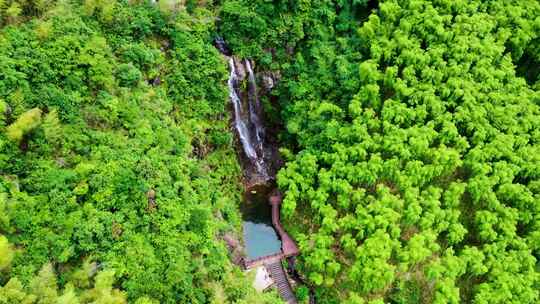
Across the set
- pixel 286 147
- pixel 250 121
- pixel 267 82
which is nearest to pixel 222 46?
pixel 267 82

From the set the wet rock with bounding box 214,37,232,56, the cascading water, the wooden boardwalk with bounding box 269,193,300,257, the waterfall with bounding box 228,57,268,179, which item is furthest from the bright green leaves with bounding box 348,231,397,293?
the wet rock with bounding box 214,37,232,56

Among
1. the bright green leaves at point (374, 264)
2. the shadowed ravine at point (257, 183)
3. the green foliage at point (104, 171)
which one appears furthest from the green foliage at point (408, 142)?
the green foliage at point (104, 171)

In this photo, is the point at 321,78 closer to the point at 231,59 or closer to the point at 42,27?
the point at 231,59

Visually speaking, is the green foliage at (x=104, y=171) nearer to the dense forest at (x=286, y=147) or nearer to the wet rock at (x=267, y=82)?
the dense forest at (x=286, y=147)

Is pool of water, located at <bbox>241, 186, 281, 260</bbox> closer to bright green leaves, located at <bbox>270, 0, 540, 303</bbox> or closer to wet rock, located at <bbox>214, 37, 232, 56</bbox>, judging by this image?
bright green leaves, located at <bbox>270, 0, 540, 303</bbox>

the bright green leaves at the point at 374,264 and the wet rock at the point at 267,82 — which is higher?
the wet rock at the point at 267,82

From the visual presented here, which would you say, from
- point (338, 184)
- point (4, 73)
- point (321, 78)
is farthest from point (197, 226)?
point (321, 78)
